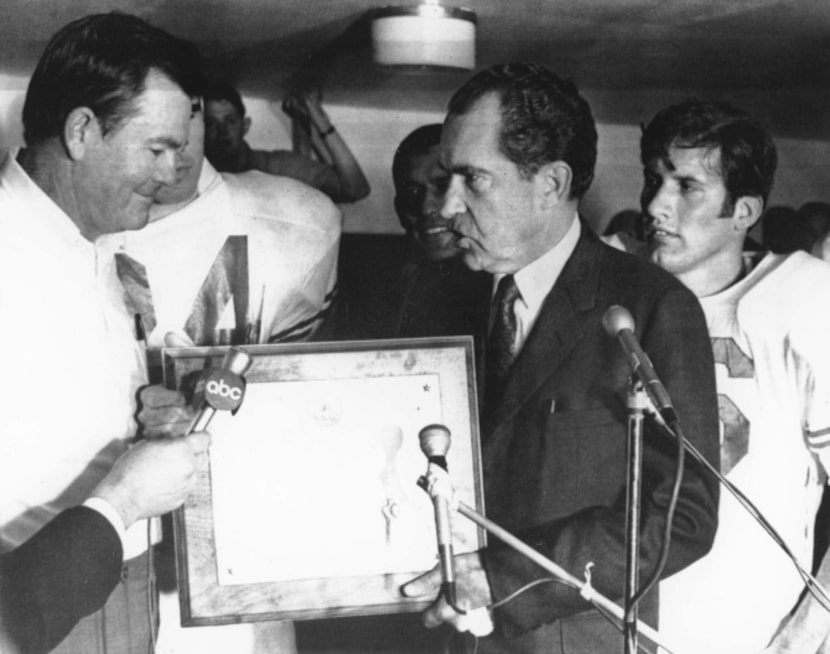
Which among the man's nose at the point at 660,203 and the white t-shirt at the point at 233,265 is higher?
the man's nose at the point at 660,203

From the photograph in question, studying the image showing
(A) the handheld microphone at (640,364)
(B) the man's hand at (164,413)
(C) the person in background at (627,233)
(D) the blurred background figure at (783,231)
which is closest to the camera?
(A) the handheld microphone at (640,364)

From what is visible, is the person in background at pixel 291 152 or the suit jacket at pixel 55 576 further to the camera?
the person in background at pixel 291 152

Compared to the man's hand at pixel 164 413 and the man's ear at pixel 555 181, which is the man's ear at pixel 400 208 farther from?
the man's hand at pixel 164 413

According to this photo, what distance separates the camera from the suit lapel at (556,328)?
166cm

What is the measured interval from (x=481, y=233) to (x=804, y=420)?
648 millimetres

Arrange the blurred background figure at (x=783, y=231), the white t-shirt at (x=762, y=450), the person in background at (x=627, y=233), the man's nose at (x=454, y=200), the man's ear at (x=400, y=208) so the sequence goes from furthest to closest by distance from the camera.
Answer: the blurred background figure at (x=783, y=231)
the man's ear at (x=400, y=208)
the person in background at (x=627, y=233)
the white t-shirt at (x=762, y=450)
the man's nose at (x=454, y=200)

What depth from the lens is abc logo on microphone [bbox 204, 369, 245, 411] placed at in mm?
1396

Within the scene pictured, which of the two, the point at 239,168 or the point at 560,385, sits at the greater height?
the point at 239,168

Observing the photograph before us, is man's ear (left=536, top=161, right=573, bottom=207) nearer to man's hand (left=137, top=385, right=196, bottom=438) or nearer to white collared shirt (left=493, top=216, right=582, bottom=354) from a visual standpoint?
white collared shirt (left=493, top=216, right=582, bottom=354)

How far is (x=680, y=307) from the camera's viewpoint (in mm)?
1577


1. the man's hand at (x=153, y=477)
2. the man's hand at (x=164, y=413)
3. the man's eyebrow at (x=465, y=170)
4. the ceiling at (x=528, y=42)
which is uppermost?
the ceiling at (x=528, y=42)

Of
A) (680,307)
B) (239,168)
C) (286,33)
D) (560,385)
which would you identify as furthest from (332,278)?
(680,307)

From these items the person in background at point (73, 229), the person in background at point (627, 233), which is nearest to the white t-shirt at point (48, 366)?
the person in background at point (73, 229)

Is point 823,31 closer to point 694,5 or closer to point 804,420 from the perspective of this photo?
point 694,5
